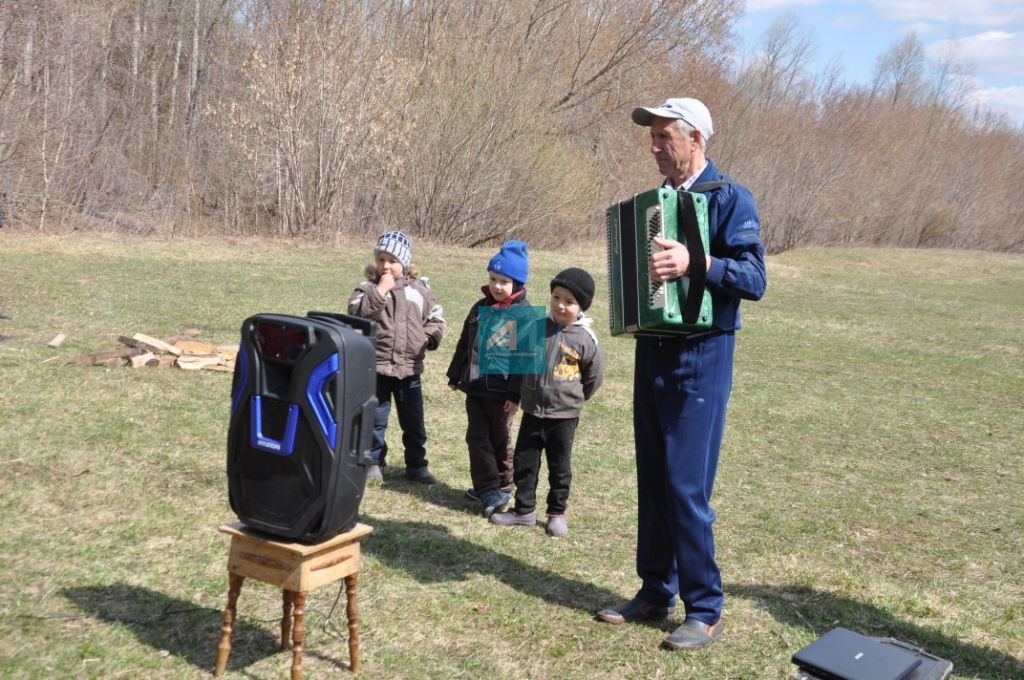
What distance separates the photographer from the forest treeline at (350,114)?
23.2m

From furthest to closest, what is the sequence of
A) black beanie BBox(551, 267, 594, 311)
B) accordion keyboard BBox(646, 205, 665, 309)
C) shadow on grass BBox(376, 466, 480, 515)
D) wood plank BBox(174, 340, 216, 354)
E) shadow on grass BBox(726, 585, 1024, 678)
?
wood plank BBox(174, 340, 216, 354)
shadow on grass BBox(376, 466, 480, 515)
black beanie BBox(551, 267, 594, 311)
shadow on grass BBox(726, 585, 1024, 678)
accordion keyboard BBox(646, 205, 665, 309)

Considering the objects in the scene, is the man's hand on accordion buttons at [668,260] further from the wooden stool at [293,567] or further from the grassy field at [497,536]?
the grassy field at [497,536]

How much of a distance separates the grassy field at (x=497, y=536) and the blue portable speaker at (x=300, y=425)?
74 centimetres

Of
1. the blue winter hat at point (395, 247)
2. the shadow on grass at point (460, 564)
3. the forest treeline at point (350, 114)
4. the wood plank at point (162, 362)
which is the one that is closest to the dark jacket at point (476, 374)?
the blue winter hat at point (395, 247)

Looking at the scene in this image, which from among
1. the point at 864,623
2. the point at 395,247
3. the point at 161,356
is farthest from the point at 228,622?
the point at 161,356

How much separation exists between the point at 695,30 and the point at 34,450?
116 feet

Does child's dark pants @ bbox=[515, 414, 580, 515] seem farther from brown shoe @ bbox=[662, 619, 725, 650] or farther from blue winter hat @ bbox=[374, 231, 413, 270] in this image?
brown shoe @ bbox=[662, 619, 725, 650]

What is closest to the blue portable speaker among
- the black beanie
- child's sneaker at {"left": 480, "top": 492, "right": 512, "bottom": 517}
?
the black beanie

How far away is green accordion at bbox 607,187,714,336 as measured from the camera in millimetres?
3879

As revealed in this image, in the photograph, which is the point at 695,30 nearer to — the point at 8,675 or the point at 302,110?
the point at 302,110

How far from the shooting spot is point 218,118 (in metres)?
27.9

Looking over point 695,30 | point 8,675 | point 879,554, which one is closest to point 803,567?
point 879,554

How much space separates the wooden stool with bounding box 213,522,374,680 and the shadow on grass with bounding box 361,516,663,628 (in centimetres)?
130

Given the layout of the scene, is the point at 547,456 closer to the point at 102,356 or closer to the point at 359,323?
the point at 359,323
